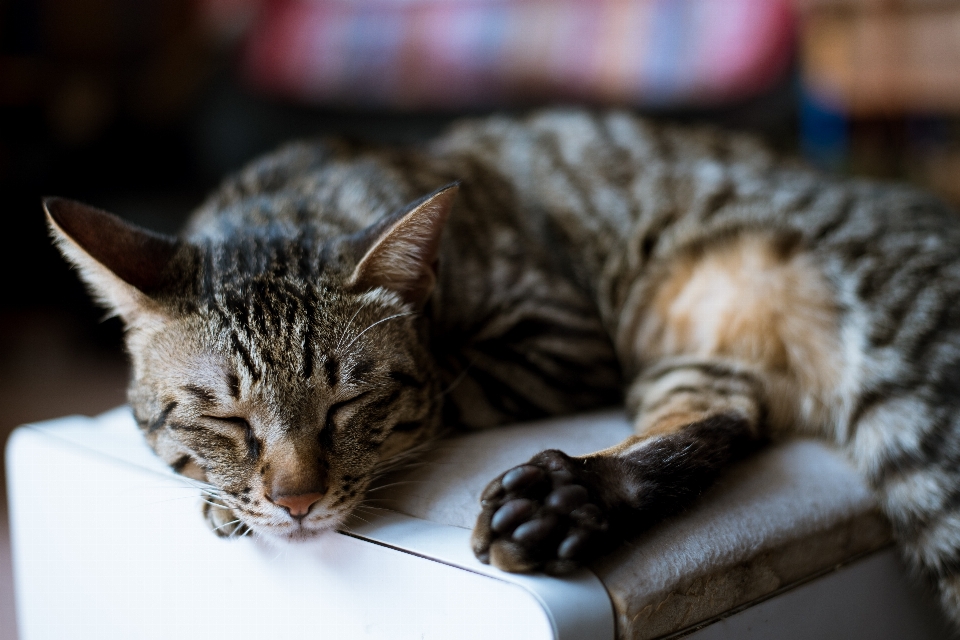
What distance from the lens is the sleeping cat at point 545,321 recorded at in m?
0.92

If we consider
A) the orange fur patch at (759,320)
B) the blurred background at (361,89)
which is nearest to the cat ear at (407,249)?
the orange fur patch at (759,320)

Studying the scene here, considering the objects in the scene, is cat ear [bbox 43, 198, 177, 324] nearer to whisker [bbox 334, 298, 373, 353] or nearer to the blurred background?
whisker [bbox 334, 298, 373, 353]

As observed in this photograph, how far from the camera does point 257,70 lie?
3.27m

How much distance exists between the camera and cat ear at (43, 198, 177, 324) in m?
0.94

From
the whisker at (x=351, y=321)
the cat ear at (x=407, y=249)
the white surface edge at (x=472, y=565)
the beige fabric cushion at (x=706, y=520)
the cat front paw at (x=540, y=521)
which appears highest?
the cat ear at (x=407, y=249)

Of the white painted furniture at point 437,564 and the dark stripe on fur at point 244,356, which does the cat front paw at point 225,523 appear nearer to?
the white painted furniture at point 437,564

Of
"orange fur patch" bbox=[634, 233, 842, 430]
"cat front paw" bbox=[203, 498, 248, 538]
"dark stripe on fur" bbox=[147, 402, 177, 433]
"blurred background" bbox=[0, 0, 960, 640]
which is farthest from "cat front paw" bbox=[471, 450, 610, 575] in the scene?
"blurred background" bbox=[0, 0, 960, 640]

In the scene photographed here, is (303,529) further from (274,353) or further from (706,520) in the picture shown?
(706,520)

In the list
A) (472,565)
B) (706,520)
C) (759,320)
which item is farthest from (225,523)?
(759,320)

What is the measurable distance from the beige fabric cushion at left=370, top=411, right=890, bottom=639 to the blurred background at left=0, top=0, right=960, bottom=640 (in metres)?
1.55

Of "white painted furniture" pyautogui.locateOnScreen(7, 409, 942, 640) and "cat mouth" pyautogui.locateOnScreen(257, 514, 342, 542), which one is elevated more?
"cat mouth" pyautogui.locateOnScreen(257, 514, 342, 542)

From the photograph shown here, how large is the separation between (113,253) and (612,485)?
0.64 metres

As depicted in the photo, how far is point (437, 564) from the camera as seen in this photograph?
81 cm

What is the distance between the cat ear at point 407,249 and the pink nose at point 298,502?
0.89 feet
